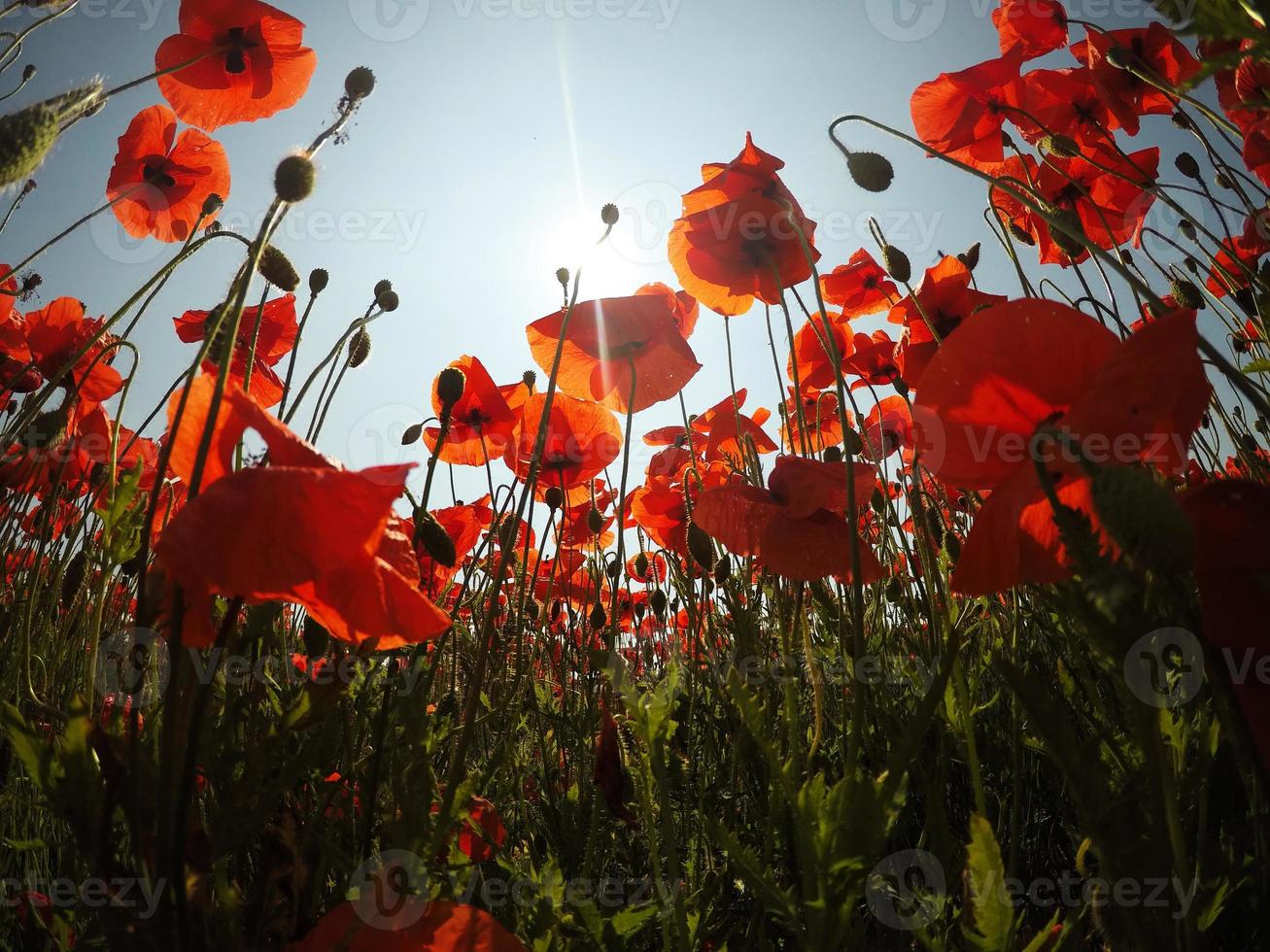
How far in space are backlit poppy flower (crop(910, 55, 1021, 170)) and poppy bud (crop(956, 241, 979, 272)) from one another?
0.33 metres

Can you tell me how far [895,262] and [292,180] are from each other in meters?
1.50

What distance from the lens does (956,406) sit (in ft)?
2.77

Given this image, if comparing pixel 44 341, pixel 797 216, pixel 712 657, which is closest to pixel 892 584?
pixel 712 657

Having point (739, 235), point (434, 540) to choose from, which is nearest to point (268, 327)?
point (434, 540)

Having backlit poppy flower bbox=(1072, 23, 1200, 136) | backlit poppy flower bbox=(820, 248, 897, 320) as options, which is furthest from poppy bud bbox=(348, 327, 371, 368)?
backlit poppy flower bbox=(1072, 23, 1200, 136)

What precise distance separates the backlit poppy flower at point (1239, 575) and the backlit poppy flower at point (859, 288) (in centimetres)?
248

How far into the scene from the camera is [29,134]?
0.93m

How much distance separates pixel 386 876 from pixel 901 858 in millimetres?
1061

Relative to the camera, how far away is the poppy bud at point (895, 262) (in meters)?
1.91

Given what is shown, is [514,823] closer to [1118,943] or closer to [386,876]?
[386,876]

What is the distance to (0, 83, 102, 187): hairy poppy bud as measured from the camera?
0.90m

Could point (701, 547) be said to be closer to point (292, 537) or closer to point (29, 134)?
point (292, 537)

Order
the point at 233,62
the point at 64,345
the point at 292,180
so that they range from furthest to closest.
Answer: the point at 64,345 → the point at 233,62 → the point at 292,180

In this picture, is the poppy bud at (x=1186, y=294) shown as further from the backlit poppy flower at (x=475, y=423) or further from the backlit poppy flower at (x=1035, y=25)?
the backlit poppy flower at (x=475, y=423)
